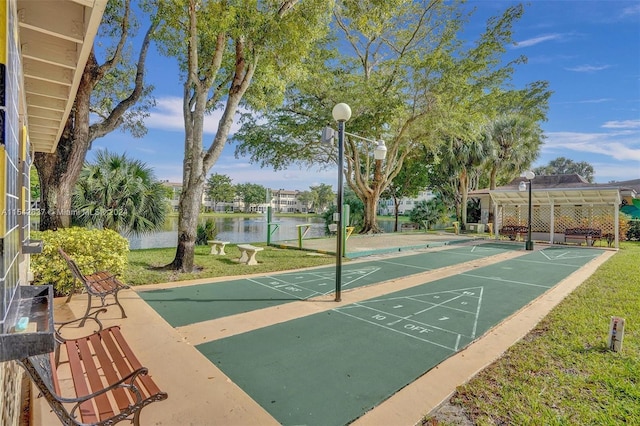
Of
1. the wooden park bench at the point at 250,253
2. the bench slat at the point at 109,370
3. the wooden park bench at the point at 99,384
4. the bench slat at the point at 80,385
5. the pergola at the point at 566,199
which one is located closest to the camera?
the wooden park bench at the point at 99,384

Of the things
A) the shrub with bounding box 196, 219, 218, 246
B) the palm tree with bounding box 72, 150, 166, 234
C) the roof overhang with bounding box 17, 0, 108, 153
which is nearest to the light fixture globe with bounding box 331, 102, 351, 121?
the roof overhang with bounding box 17, 0, 108, 153

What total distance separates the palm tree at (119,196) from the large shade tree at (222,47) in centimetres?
476

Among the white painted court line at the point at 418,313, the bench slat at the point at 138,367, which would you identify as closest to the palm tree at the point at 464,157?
the white painted court line at the point at 418,313

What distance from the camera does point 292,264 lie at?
9.56 m

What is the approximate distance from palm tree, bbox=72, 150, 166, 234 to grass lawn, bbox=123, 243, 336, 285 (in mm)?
2903

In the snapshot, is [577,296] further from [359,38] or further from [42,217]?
[359,38]

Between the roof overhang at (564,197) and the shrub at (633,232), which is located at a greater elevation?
the roof overhang at (564,197)

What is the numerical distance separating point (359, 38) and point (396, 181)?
1407cm

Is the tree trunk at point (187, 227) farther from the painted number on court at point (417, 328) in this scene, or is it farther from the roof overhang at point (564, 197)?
the roof overhang at point (564, 197)

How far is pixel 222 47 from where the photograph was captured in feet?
26.2

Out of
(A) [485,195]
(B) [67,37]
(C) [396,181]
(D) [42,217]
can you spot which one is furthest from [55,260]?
(C) [396,181]

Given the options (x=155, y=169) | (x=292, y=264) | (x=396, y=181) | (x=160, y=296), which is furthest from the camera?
(x=396, y=181)

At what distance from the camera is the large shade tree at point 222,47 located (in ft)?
24.6

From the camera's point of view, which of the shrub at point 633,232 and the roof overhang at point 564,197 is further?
the shrub at point 633,232
